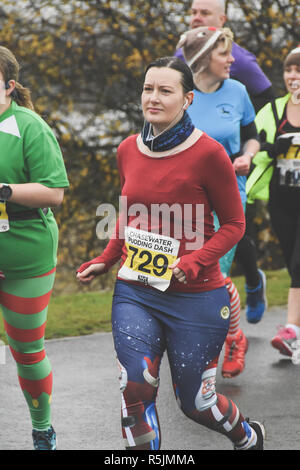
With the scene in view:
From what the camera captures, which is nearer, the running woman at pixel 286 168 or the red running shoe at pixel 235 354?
the red running shoe at pixel 235 354

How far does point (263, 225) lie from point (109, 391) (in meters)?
7.50

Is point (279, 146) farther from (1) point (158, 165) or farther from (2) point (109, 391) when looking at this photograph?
(1) point (158, 165)

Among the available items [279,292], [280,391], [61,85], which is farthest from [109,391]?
[61,85]

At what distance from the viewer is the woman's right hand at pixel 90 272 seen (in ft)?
12.6

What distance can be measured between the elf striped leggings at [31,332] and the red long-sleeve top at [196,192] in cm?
57

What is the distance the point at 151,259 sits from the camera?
372cm

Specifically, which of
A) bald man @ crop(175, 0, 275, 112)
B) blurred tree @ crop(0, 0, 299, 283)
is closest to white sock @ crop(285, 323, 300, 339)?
bald man @ crop(175, 0, 275, 112)

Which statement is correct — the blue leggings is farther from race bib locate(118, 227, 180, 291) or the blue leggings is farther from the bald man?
the bald man

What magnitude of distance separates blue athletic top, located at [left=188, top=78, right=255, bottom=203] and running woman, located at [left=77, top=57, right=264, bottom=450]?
1.53 m

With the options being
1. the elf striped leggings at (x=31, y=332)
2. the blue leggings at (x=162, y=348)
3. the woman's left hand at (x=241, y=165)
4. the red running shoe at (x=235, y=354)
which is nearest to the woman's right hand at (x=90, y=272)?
the blue leggings at (x=162, y=348)

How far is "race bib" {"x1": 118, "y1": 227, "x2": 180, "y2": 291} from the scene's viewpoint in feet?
12.1

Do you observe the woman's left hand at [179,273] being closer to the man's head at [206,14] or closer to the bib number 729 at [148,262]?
the bib number 729 at [148,262]

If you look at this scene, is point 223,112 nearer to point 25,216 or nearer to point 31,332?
point 25,216

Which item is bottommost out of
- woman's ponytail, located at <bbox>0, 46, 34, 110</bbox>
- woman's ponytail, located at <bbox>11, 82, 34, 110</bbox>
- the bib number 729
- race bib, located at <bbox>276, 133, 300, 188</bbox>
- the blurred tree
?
the blurred tree
